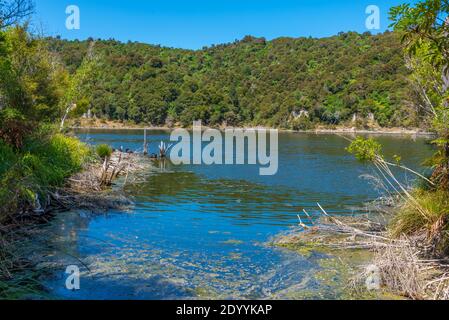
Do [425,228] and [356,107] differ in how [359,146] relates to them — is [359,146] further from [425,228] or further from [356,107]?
[356,107]

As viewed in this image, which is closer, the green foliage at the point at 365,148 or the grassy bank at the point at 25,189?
the grassy bank at the point at 25,189

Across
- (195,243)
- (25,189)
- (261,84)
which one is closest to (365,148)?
(195,243)

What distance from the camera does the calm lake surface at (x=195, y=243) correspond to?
10.0 m

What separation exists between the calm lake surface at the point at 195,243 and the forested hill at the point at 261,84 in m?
86.0

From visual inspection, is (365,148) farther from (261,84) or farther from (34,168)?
(261,84)

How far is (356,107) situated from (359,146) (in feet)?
358

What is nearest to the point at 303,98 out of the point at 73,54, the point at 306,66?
the point at 306,66

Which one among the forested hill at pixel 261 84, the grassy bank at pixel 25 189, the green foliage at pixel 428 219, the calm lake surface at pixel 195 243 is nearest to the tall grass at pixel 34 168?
the grassy bank at pixel 25 189

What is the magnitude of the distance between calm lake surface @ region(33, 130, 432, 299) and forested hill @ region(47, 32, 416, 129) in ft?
282

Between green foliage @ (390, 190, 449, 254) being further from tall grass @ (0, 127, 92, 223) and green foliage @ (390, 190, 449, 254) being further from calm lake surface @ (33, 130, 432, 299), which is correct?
tall grass @ (0, 127, 92, 223)

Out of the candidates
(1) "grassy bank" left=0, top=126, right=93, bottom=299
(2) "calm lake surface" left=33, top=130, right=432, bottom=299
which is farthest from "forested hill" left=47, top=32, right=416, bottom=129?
(1) "grassy bank" left=0, top=126, right=93, bottom=299

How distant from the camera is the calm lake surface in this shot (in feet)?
32.8

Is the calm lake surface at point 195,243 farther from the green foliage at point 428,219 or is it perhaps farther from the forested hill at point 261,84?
the forested hill at point 261,84

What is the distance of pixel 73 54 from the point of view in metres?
127
